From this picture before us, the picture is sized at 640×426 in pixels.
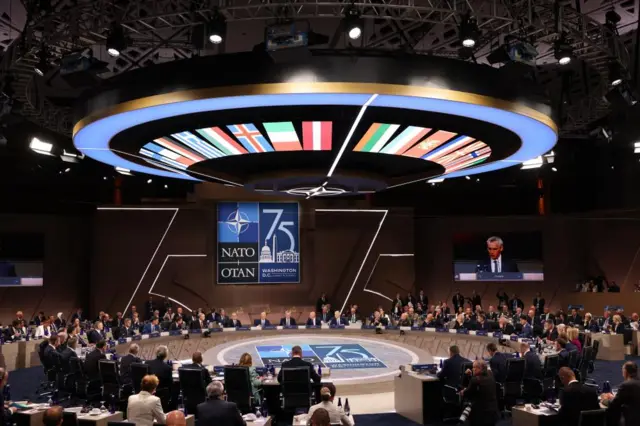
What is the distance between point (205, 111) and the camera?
942 cm

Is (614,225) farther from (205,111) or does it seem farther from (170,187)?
(205,111)

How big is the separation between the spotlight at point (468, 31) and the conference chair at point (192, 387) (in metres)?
7.20

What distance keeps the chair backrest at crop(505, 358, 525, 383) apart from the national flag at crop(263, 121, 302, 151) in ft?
17.9

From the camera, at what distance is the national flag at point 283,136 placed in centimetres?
1009

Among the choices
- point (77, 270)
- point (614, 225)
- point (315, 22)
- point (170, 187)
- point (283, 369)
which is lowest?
point (283, 369)

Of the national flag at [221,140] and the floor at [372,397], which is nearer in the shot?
the floor at [372,397]

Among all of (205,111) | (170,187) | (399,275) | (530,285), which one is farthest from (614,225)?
(205,111)

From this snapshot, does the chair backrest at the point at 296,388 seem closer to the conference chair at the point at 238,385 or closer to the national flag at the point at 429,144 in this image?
the conference chair at the point at 238,385

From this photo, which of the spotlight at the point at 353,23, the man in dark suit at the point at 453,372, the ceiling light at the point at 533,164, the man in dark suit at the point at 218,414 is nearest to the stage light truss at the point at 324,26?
the spotlight at the point at 353,23

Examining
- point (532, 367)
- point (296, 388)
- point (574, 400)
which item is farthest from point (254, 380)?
point (532, 367)

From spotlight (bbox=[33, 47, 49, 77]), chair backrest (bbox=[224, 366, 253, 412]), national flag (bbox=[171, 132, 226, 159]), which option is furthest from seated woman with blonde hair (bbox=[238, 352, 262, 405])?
spotlight (bbox=[33, 47, 49, 77])

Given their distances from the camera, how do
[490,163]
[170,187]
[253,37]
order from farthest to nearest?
[170,187], [253,37], [490,163]

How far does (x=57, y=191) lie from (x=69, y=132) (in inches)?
251

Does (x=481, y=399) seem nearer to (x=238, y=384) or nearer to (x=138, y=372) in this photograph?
(x=238, y=384)
